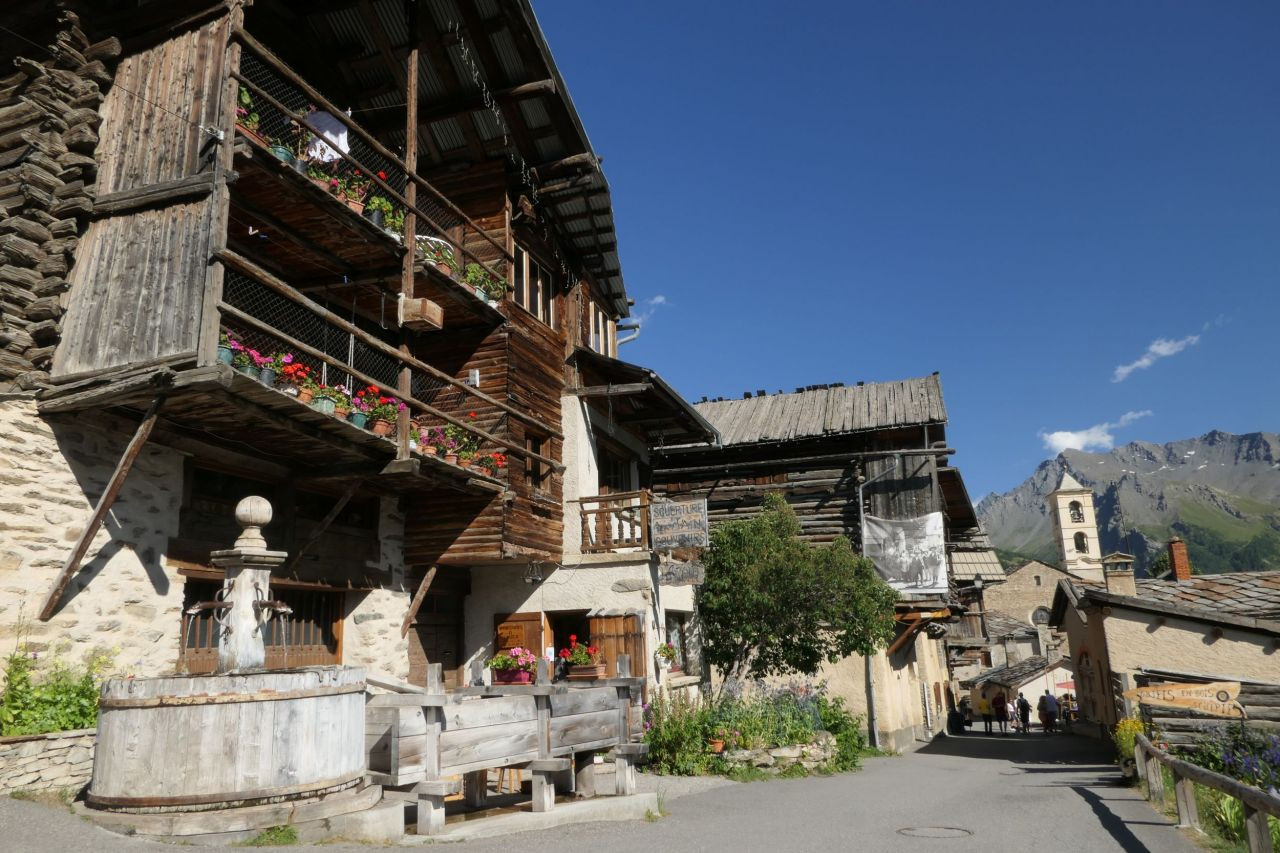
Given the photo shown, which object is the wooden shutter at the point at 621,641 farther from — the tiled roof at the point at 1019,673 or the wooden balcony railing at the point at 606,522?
the tiled roof at the point at 1019,673

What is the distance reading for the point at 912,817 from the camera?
34.3ft

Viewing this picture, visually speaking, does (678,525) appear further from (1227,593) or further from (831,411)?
(1227,593)

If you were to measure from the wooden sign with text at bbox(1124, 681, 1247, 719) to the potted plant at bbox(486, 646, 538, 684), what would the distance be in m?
10.1

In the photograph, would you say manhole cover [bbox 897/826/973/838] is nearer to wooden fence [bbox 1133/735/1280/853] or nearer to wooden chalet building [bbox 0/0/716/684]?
wooden fence [bbox 1133/735/1280/853]

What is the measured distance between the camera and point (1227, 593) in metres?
19.8

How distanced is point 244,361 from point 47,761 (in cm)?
409

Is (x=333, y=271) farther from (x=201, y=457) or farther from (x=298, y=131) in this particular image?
(x=201, y=457)

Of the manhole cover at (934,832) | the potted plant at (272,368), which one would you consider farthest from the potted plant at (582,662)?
the potted plant at (272,368)

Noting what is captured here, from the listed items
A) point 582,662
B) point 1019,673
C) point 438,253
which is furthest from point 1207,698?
point 1019,673

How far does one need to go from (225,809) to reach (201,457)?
5.18 m

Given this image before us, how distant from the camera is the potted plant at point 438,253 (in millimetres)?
13820

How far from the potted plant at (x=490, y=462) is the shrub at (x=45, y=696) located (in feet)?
21.0

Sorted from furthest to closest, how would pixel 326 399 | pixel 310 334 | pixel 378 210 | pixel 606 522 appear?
pixel 606 522
pixel 310 334
pixel 378 210
pixel 326 399

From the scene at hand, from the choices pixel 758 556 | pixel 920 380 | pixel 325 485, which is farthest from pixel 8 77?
pixel 920 380
